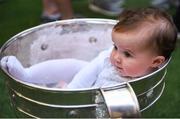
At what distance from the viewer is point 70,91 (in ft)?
2.56

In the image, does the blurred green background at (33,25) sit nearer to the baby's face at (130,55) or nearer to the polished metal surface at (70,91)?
the polished metal surface at (70,91)

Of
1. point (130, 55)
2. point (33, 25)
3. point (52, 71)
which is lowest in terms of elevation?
point (33, 25)

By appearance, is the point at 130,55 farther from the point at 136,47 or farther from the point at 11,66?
the point at 11,66

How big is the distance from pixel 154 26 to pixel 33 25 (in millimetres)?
1204

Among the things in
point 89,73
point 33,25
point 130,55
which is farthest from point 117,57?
point 33,25

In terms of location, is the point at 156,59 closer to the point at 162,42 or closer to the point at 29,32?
the point at 162,42

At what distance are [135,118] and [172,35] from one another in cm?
30

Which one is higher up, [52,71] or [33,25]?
[52,71]

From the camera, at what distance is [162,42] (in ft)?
3.15

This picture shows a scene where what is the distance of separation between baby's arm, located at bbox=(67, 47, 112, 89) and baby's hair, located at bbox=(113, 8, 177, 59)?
0.67 ft

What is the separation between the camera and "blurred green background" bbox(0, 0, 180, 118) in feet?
4.92

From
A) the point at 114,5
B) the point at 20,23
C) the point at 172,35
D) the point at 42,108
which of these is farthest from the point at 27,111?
the point at 114,5

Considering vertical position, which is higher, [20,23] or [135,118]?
[135,118]

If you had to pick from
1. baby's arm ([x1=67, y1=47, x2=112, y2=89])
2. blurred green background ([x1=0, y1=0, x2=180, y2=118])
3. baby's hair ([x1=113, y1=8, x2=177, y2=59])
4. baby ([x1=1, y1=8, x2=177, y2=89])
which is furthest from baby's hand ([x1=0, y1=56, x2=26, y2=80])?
blurred green background ([x1=0, y1=0, x2=180, y2=118])
